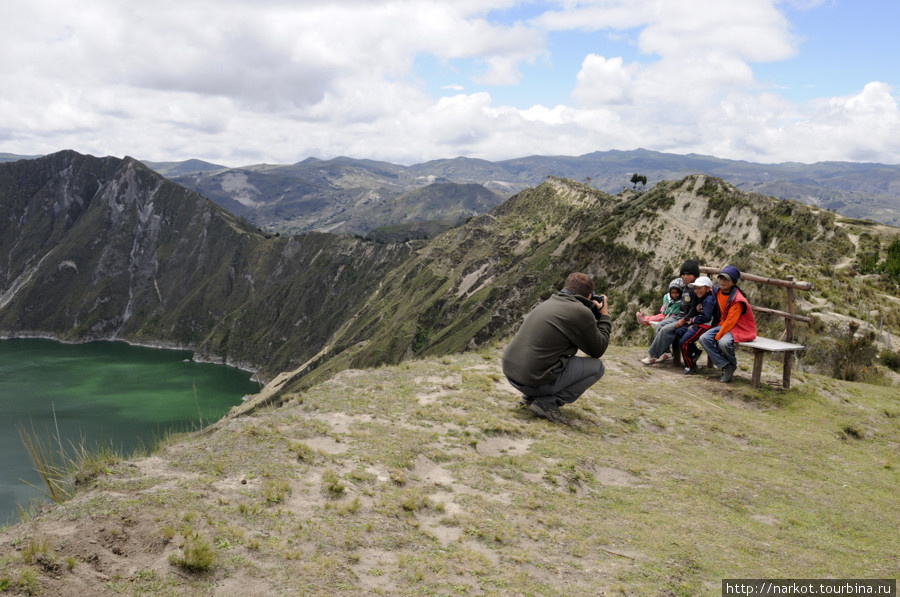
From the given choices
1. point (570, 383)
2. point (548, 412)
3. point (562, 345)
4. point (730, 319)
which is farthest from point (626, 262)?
point (562, 345)

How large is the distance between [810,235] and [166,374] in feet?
638

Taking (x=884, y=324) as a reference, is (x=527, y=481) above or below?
below

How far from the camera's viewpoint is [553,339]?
10281mm

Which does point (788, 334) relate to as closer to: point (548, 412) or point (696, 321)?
point (696, 321)

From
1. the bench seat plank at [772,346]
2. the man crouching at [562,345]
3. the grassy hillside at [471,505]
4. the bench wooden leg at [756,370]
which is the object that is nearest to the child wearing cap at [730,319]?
the bench seat plank at [772,346]

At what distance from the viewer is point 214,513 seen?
6.12 metres

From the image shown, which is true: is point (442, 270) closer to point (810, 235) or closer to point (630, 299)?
point (630, 299)

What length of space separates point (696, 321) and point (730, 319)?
1098 millimetres

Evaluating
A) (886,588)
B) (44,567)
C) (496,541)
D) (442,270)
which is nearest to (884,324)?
(886,588)

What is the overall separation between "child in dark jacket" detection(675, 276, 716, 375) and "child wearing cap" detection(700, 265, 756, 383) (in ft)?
0.71

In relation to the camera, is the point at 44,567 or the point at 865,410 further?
the point at 865,410

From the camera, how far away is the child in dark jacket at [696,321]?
14383mm

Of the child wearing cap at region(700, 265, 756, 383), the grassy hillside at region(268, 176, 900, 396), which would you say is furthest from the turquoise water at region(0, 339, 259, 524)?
the child wearing cap at region(700, 265, 756, 383)

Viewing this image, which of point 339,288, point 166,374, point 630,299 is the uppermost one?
point 630,299
